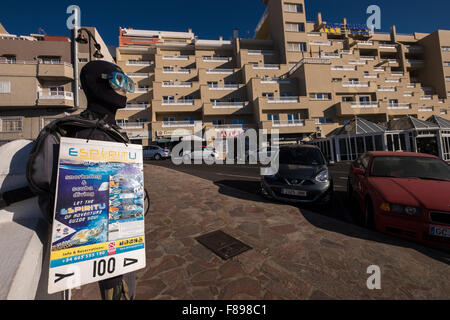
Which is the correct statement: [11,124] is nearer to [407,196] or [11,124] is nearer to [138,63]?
[138,63]

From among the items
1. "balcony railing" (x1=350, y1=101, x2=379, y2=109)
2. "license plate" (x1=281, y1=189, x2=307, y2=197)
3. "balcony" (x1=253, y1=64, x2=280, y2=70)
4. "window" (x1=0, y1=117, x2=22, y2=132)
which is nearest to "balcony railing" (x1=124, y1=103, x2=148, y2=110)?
"window" (x1=0, y1=117, x2=22, y2=132)

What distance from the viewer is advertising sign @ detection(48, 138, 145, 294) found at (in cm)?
107

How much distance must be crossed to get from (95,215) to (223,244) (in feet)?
6.75

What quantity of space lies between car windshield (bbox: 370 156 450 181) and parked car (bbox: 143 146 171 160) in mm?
18580

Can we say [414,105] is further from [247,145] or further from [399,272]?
[399,272]

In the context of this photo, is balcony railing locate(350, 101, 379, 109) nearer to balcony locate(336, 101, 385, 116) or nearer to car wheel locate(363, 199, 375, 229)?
balcony locate(336, 101, 385, 116)

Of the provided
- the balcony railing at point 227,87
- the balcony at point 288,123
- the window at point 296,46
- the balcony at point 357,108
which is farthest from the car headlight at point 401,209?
the window at point 296,46

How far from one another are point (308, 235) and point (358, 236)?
2.70 feet

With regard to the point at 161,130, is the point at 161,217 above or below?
below

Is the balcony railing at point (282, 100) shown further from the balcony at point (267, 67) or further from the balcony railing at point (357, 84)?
the balcony railing at point (357, 84)

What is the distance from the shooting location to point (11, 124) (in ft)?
64.7

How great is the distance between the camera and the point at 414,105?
26984mm

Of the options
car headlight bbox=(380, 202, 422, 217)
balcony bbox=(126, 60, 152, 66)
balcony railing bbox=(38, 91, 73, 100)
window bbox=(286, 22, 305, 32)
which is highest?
window bbox=(286, 22, 305, 32)
